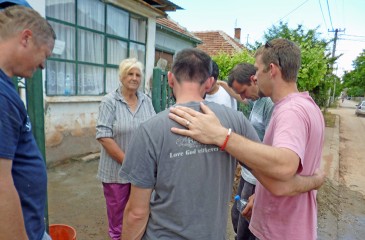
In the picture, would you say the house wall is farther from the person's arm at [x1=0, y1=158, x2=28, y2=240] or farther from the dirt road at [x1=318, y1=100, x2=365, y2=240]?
the dirt road at [x1=318, y1=100, x2=365, y2=240]

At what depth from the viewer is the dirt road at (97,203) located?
3.79 meters

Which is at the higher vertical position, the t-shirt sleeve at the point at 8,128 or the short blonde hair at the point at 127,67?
the short blonde hair at the point at 127,67

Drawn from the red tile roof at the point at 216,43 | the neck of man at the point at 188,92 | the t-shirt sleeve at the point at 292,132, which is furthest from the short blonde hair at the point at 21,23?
the red tile roof at the point at 216,43

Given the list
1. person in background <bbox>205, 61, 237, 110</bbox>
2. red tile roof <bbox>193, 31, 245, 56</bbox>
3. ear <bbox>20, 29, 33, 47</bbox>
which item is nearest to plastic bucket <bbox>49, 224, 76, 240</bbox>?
ear <bbox>20, 29, 33, 47</bbox>

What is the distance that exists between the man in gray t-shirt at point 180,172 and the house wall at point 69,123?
183 inches

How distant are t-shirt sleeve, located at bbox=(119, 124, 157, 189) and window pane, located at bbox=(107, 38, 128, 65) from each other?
20.4 feet

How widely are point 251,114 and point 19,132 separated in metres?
2.44

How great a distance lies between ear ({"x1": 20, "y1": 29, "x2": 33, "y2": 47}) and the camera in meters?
1.26

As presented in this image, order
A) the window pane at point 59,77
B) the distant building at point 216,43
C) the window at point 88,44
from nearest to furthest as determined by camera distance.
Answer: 1. the window pane at point 59,77
2. the window at point 88,44
3. the distant building at point 216,43

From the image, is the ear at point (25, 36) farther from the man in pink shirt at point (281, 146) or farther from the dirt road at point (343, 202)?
the dirt road at point (343, 202)

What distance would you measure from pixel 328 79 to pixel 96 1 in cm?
1192

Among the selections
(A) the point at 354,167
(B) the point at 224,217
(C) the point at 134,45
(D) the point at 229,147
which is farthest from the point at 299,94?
(A) the point at 354,167

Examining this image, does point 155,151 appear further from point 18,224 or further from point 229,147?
point 18,224

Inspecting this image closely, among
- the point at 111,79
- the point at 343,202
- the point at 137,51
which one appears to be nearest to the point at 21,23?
the point at 343,202
